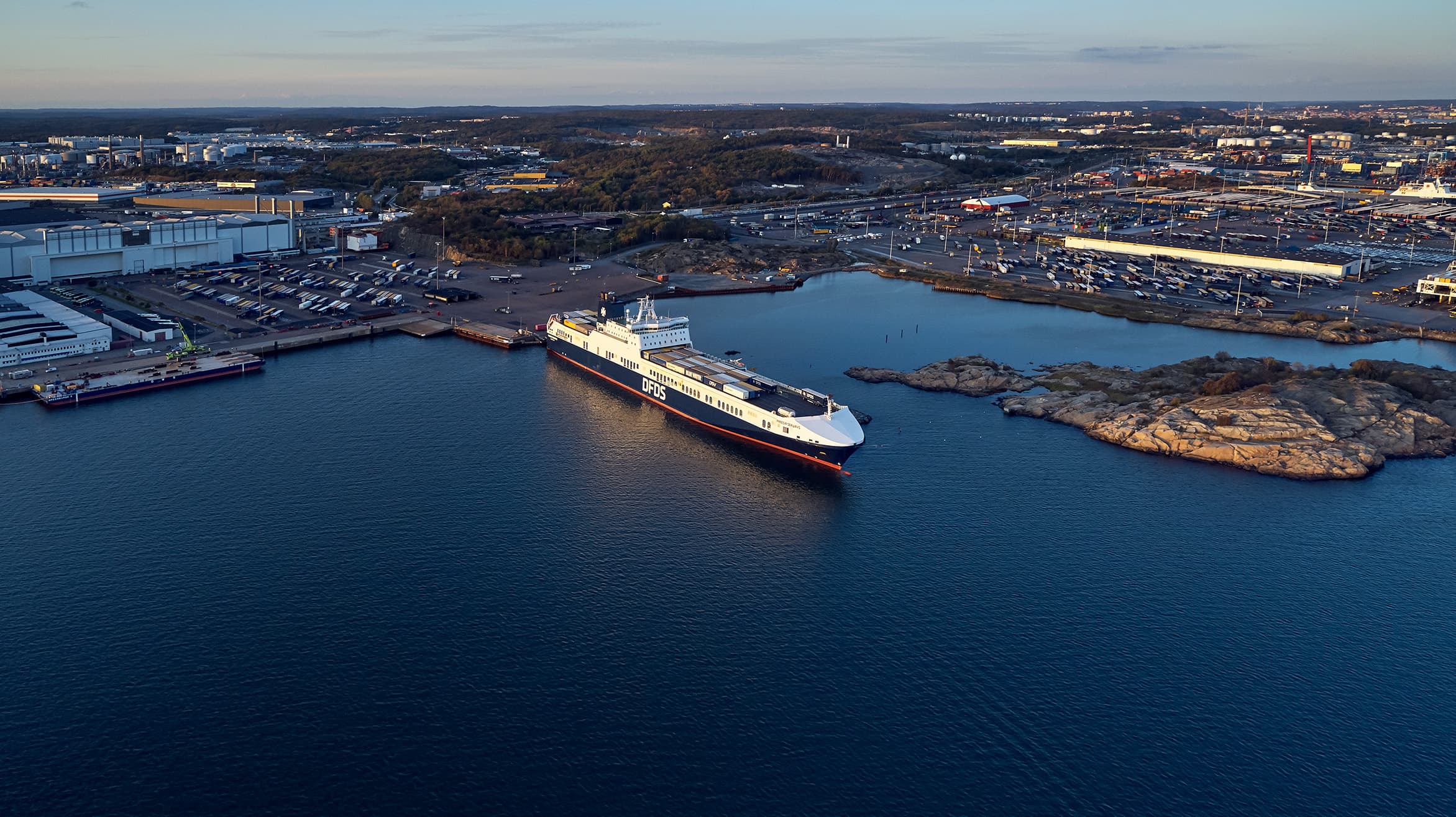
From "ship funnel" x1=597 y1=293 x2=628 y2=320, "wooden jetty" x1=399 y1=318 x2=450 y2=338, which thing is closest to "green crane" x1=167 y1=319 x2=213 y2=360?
"wooden jetty" x1=399 y1=318 x2=450 y2=338

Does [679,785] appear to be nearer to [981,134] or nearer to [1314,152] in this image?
[1314,152]

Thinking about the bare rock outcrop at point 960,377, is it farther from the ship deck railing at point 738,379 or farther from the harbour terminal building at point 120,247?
the harbour terminal building at point 120,247

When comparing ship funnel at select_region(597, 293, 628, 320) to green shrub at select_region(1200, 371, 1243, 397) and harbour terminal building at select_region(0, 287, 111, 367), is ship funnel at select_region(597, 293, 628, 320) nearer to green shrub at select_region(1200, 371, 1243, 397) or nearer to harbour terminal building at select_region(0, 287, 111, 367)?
harbour terminal building at select_region(0, 287, 111, 367)

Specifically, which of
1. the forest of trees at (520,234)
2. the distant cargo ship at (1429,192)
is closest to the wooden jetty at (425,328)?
the forest of trees at (520,234)

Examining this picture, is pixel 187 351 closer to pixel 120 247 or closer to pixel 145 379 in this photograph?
pixel 145 379

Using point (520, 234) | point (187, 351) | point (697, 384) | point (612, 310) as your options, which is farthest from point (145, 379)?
point (520, 234)

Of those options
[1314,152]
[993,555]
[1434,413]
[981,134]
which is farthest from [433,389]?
[981,134]
